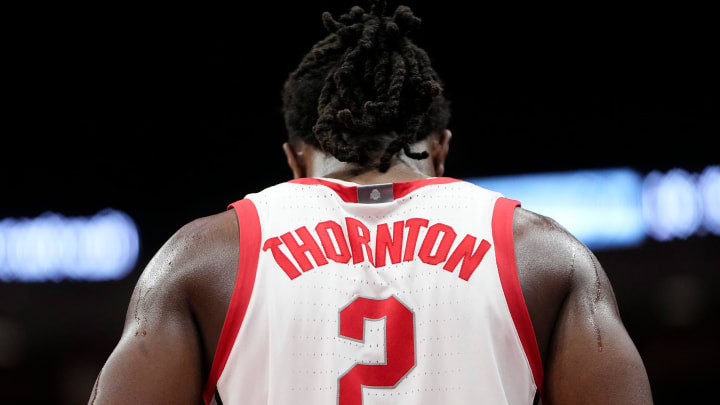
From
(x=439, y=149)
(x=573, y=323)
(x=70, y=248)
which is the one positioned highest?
(x=439, y=149)

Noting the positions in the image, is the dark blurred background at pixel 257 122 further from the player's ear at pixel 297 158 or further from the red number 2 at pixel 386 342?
the red number 2 at pixel 386 342

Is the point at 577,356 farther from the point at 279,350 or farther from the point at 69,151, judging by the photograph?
the point at 69,151

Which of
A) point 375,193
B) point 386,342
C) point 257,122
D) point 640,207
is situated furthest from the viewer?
point 257,122

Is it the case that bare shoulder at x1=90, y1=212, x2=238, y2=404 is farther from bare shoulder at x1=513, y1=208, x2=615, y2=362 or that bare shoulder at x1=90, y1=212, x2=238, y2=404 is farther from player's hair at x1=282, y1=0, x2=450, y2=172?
bare shoulder at x1=513, y1=208, x2=615, y2=362

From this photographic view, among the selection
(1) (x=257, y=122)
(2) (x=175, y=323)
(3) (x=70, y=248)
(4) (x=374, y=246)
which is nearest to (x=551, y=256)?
(4) (x=374, y=246)

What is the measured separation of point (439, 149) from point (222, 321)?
23.1 inches

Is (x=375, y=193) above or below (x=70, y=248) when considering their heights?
above

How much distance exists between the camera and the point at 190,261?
1.06 meters

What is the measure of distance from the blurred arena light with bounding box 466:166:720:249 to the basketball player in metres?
3.81

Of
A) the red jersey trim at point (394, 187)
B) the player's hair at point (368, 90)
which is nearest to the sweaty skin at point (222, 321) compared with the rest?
the red jersey trim at point (394, 187)

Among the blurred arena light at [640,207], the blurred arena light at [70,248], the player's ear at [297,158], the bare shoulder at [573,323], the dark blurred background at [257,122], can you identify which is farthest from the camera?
the blurred arena light at [70,248]

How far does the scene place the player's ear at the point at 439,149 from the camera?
1419 mm

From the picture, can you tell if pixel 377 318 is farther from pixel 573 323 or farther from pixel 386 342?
pixel 573 323

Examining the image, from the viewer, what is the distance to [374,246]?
1.09 m
